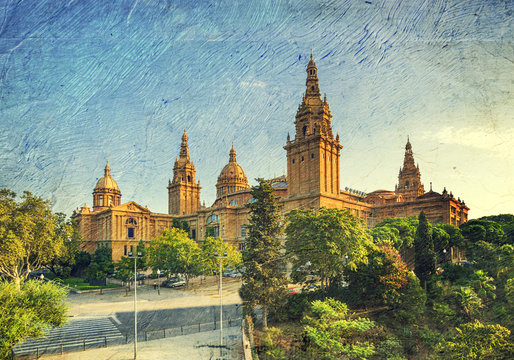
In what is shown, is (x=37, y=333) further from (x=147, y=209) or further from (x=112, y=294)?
(x=147, y=209)

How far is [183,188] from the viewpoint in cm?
10844

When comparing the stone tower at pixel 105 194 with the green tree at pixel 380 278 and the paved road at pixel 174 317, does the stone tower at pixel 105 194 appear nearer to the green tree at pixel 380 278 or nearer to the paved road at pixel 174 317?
the paved road at pixel 174 317

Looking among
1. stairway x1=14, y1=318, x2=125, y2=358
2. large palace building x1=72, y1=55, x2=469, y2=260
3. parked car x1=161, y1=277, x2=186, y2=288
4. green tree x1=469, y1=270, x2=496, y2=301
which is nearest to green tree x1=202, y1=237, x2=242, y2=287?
parked car x1=161, y1=277, x2=186, y2=288

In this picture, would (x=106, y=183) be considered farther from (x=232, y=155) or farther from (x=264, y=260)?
(x=264, y=260)

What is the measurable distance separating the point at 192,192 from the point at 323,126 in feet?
197

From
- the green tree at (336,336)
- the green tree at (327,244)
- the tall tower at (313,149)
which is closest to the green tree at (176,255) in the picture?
the green tree at (327,244)

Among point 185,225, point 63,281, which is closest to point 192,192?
point 185,225

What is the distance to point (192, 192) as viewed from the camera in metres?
111

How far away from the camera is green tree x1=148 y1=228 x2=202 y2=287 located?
5100 cm

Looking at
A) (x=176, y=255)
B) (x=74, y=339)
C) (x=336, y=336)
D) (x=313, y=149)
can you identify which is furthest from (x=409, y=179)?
(x=74, y=339)

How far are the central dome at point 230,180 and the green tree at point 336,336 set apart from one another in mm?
84428

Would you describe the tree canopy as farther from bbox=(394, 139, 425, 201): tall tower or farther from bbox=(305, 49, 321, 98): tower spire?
bbox=(394, 139, 425, 201): tall tower

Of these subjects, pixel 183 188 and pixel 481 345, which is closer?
pixel 481 345

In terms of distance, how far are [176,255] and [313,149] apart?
30.0m
